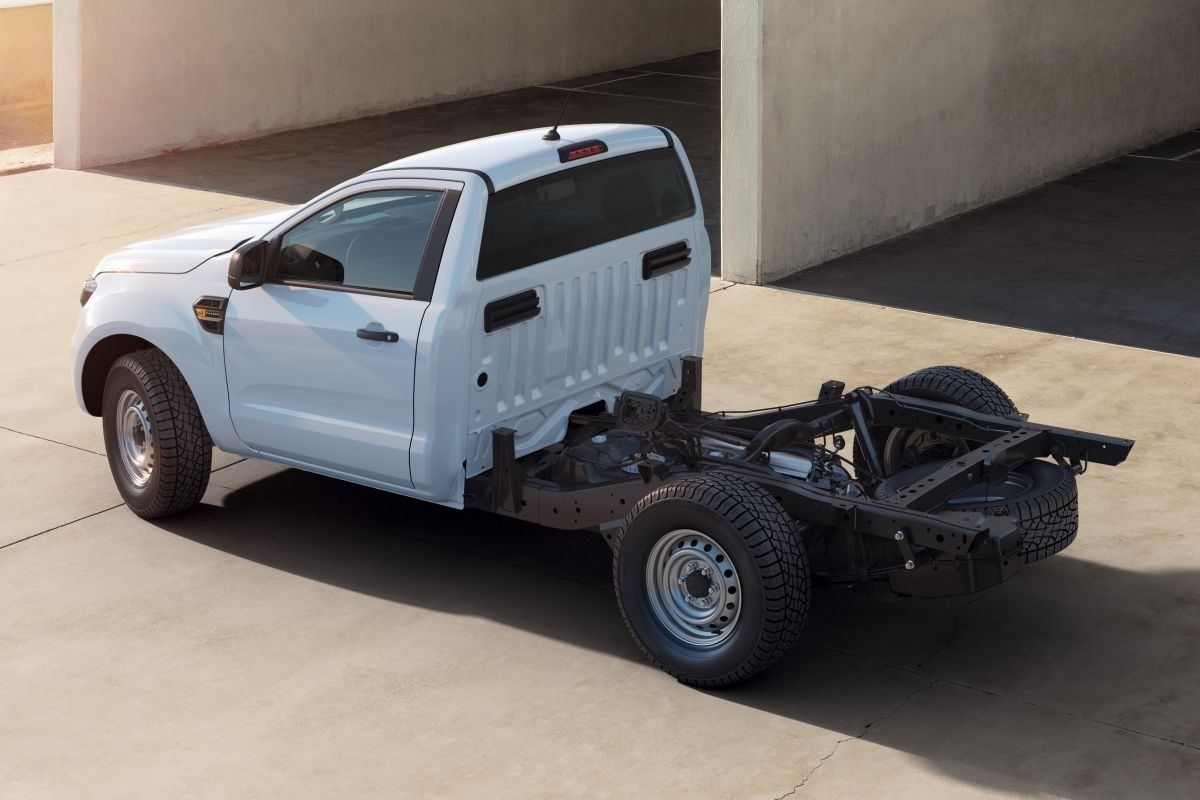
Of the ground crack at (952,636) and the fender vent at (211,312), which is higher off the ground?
the fender vent at (211,312)

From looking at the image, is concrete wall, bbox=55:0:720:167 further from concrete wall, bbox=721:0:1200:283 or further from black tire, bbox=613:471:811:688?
black tire, bbox=613:471:811:688

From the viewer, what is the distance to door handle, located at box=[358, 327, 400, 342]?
22.8 feet

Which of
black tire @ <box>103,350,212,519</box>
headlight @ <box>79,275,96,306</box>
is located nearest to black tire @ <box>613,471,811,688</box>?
black tire @ <box>103,350,212,519</box>

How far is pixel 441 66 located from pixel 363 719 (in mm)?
16576

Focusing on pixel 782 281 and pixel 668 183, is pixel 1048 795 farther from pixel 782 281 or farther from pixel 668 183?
pixel 782 281

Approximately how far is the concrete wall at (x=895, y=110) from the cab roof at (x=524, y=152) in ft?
15.9

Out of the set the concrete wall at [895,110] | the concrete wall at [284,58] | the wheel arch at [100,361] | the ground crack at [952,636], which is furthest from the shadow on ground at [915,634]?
the concrete wall at [284,58]

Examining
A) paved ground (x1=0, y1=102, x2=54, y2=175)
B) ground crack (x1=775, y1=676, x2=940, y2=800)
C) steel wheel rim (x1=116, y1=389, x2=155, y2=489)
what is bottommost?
ground crack (x1=775, y1=676, x2=940, y2=800)

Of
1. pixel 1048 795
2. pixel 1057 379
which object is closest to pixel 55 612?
pixel 1048 795

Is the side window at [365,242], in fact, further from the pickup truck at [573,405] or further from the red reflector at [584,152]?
the red reflector at [584,152]

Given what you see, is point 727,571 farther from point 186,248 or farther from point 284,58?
point 284,58

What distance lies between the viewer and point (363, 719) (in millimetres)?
6227

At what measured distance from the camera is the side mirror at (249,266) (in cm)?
746

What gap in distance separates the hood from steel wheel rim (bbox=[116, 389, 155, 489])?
0.64 metres
